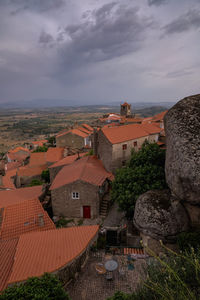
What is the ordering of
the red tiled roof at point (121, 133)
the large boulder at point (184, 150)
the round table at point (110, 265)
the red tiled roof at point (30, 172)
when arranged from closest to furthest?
the round table at point (110, 265) < the large boulder at point (184, 150) < the red tiled roof at point (121, 133) < the red tiled roof at point (30, 172)

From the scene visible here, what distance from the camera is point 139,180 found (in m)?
20.5

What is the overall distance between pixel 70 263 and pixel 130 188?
10.5 m

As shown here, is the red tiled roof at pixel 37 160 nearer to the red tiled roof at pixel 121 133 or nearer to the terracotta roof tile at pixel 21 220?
the red tiled roof at pixel 121 133

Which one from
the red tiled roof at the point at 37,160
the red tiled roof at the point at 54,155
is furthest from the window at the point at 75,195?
the red tiled roof at the point at 37,160

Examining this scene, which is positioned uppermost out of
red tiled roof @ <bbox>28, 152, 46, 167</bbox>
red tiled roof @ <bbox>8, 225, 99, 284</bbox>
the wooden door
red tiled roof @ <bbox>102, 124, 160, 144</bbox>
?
red tiled roof @ <bbox>102, 124, 160, 144</bbox>

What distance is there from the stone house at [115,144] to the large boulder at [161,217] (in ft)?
34.3

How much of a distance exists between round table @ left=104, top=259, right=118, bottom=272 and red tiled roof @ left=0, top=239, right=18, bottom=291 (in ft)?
20.8

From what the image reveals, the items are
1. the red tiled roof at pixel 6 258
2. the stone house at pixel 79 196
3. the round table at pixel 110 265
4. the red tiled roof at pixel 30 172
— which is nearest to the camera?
the red tiled roof at pixel 6 258

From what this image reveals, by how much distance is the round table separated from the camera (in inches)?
500

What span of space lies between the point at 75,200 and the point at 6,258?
447 inches

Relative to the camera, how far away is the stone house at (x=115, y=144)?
27266 mm

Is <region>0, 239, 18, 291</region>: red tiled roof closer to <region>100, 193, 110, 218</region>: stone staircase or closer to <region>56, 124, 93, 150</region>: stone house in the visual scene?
<region>100, 193, 110, 218</region>: stone staircase

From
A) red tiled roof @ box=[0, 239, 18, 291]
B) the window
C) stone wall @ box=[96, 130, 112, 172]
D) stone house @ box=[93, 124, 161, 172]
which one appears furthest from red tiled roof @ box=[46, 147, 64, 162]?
red tiled roof @ box=[0, 239, 18, 291]

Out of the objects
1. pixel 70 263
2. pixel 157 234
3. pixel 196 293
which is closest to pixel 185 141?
pixel 157 234
